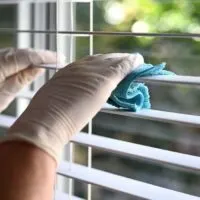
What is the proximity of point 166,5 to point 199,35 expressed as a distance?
0.24 metres

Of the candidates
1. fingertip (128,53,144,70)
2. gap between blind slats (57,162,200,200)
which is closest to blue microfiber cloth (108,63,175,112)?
fingertip (128,53,144,70)

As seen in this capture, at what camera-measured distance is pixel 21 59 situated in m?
0.96

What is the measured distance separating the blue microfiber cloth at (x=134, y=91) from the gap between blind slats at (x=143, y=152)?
65mm

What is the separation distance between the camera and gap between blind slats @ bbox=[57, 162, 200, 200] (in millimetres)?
818

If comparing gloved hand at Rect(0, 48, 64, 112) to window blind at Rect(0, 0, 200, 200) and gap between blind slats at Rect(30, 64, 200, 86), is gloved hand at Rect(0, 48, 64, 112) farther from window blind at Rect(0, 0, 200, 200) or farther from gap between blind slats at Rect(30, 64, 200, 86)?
gap between blind slats at Rect(30, 64, 200, 86)

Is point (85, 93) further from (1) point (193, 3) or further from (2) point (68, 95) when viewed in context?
(1) point (193, 3)

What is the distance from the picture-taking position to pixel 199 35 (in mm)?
706

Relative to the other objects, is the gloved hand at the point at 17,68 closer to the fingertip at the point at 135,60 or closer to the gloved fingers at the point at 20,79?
the gloved fingers at the point at 20,79

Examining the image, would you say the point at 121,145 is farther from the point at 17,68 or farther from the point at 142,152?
the point at 17,68

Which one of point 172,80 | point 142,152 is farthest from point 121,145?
point 172,80

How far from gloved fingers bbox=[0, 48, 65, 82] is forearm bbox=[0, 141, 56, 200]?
0.24m

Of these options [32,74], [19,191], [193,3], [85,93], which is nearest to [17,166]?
[19,191]

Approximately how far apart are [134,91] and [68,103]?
0.10 metres

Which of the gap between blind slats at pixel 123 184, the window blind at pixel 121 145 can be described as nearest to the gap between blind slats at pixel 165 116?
the window blind at pixel 121 145
